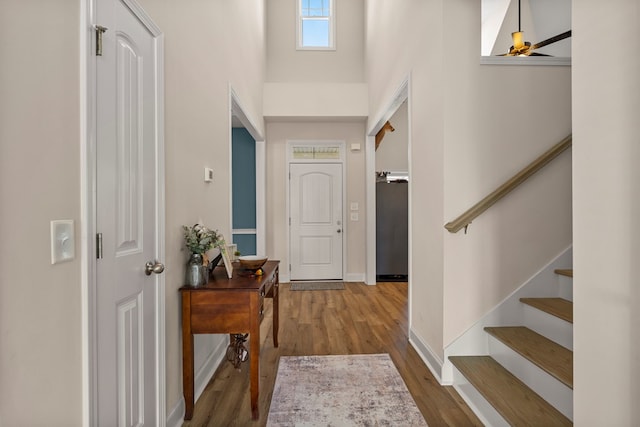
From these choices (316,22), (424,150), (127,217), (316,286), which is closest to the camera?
(127,217)

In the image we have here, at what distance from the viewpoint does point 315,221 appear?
225 inches

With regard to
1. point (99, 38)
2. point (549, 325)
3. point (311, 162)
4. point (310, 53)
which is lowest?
point (549, 325)

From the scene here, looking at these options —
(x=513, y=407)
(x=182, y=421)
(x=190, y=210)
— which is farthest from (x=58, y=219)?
(x=513, y=407)

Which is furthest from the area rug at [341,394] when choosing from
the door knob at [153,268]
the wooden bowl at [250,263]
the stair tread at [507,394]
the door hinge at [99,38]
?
the door hinge at [99,38]

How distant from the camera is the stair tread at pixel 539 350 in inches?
67.3

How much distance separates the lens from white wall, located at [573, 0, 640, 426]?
985 millimetres

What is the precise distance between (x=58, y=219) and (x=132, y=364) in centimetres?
75

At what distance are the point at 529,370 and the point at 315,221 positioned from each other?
4058 millimetres

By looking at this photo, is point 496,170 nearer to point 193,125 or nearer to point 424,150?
point 424,150

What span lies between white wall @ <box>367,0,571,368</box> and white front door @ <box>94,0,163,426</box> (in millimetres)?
1743

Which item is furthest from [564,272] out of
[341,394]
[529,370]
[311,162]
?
[311,162]

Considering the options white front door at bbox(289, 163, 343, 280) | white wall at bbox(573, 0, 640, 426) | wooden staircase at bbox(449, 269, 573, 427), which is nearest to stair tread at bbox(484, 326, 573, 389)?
wooden staircase at bbox(449, 269, 573, 427)

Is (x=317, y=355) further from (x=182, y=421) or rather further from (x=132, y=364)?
(x=132, y=364)

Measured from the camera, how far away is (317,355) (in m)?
2.78
